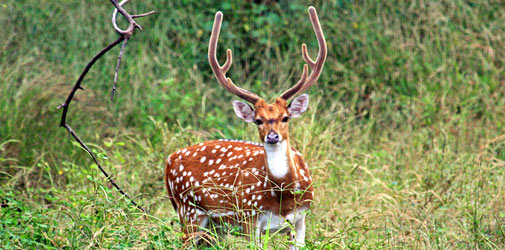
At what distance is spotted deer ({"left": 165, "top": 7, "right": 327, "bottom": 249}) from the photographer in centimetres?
452

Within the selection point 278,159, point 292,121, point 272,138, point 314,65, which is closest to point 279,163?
point 278,159

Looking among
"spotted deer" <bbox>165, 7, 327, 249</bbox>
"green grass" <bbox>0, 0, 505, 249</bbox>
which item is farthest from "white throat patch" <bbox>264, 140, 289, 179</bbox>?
"green grass" <bbox>0, 0, 505, 249</bbox>

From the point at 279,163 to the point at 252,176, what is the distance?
26 cm

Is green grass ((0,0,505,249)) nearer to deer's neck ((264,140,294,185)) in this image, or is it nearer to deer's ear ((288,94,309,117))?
deer's neck ((264,140,294,185))

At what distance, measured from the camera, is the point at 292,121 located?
6660 millimetres

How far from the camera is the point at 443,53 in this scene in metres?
7.98

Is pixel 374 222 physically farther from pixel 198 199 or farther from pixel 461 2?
pixel 461 2

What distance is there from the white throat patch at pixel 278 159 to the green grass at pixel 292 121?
521 millimetres

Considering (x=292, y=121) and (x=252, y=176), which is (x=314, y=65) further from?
(x=292, y=121)

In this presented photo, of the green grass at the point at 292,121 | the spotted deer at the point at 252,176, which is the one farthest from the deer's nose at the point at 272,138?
the green grass at the point at 292,121

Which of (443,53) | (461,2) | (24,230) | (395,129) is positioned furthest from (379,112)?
(24,230)

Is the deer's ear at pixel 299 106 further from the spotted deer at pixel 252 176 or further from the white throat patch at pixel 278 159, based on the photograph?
the white throat patch at pixel 278 159

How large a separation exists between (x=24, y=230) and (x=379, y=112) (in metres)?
4.33

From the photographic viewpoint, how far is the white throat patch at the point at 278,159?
4.54m
